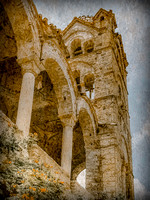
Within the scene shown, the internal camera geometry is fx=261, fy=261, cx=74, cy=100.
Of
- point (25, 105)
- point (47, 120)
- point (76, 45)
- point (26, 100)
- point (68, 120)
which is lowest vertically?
point (25, 105)

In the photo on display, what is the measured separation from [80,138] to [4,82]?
17.2ft

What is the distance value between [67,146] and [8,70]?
15.1ft

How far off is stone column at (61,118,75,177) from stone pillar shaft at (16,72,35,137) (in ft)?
7.98

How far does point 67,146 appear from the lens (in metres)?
8.52

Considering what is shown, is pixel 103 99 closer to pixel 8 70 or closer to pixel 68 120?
pixel 68 120

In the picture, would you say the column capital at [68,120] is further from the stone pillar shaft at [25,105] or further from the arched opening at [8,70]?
the arched opening at [8,70]

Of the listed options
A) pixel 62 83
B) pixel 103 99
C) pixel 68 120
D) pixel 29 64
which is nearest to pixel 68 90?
pixel 62 83

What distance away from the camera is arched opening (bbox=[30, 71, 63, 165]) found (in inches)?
495

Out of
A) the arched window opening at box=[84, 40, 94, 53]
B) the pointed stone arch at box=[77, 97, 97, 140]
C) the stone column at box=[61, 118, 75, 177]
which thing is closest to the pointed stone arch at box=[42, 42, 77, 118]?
the stone column at box=[61, 118, 75, 177]

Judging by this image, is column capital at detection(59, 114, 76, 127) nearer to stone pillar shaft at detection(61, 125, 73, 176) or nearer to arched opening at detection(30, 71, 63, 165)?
stone pillar shaft at detection(61, 125, 73, 176)

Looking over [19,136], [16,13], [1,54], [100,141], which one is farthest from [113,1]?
[100,141]

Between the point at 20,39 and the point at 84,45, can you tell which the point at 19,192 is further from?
the point at 84,45

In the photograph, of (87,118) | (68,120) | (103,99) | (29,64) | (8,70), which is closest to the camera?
(29,64)

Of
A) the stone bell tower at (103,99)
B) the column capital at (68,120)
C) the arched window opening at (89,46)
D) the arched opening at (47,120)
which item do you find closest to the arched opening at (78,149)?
the arched opening at (47,120)
